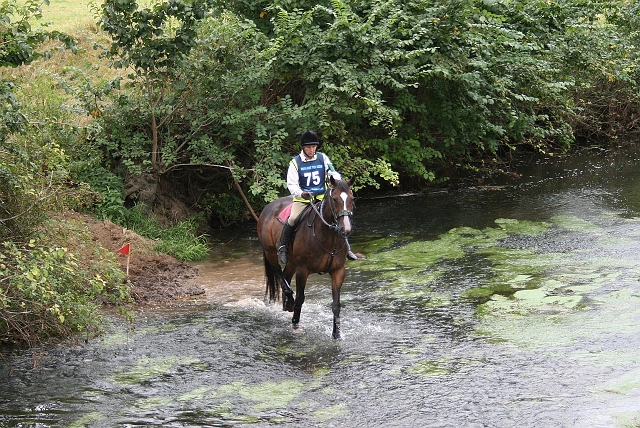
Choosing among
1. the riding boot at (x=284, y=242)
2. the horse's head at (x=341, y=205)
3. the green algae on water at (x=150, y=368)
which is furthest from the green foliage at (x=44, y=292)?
the horse's head at (x=341, y=205)

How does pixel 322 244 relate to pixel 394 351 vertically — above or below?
above

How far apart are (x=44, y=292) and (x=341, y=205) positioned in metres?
3.69

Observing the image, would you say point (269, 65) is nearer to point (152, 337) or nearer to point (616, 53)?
point (152, 337)

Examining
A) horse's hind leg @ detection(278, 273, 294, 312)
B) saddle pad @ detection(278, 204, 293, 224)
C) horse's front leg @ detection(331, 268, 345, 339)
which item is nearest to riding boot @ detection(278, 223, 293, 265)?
saddle pad @ detection(278, 204, 293, 224)

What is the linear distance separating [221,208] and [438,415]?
37.3ft

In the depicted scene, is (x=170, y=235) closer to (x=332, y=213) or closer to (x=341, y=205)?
(x=332, y=213)

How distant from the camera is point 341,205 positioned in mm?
9805

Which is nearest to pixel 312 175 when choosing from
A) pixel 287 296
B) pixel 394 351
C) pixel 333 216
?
pixel 333 216

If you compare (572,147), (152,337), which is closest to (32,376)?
(152,337)

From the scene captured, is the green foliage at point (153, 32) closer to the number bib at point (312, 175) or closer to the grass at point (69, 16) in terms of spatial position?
the number bib at point (312, 175)

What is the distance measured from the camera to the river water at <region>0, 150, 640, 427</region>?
25.4 feet

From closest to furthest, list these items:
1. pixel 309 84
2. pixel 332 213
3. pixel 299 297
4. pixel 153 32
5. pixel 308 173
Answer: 1. pixel 332 213
2. pixel 299 297
3. pixel 308 173
4. pixel 153 32
5. pixel 309 84

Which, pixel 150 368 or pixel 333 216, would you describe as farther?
pixel 333 216

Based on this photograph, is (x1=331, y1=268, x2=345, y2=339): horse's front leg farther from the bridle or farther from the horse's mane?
the horse's mane
